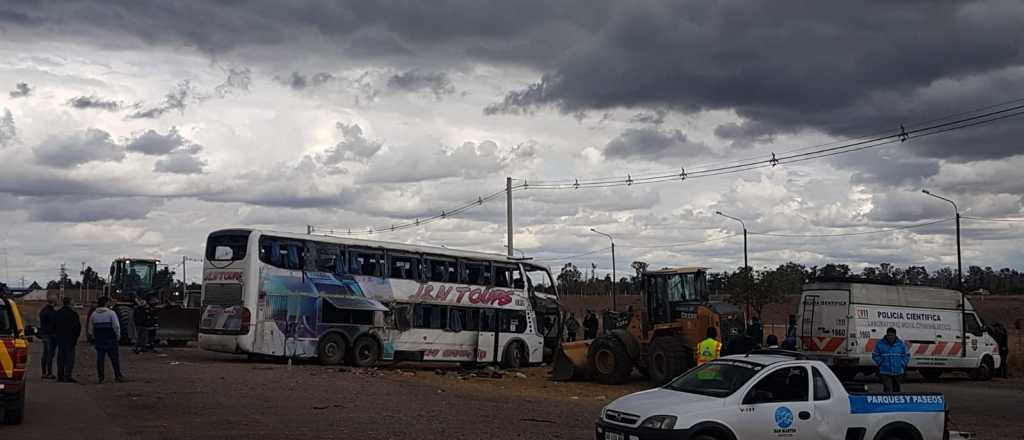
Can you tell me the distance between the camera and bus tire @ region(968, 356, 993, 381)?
3077 centimetres

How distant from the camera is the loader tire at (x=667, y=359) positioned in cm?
2466

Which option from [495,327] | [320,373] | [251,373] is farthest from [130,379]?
[495,327]

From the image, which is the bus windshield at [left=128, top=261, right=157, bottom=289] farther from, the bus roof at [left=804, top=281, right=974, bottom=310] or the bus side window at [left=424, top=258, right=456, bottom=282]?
the bus roof at [left=804, top=281, right=974, bottom=310]

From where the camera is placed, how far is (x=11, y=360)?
1359cm

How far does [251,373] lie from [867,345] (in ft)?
54.4

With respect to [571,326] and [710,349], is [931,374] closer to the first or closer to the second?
[571,326]

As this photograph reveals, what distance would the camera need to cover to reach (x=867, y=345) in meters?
28.0

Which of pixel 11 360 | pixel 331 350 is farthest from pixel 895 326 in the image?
pixel 11 360

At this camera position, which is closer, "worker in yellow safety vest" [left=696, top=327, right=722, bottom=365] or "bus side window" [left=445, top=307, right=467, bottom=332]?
"worker in yellow safety vest" [left=696, top=327, right=722, bottom=365]

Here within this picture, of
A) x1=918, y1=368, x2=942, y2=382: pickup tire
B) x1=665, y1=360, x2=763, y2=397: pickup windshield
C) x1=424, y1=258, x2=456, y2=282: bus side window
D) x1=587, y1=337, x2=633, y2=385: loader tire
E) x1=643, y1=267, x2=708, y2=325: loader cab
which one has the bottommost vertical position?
x1=918, y1=368, x2=942, y2=382: pickup tire

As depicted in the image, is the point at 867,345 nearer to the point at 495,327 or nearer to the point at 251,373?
the point at 495,327

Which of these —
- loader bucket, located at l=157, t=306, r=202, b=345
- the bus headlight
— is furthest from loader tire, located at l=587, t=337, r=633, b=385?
loader bucket, located at l=157, t=306, r=202, b=345

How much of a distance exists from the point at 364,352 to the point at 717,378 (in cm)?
1831

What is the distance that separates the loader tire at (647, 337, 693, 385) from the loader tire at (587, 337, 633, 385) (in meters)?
0.80
